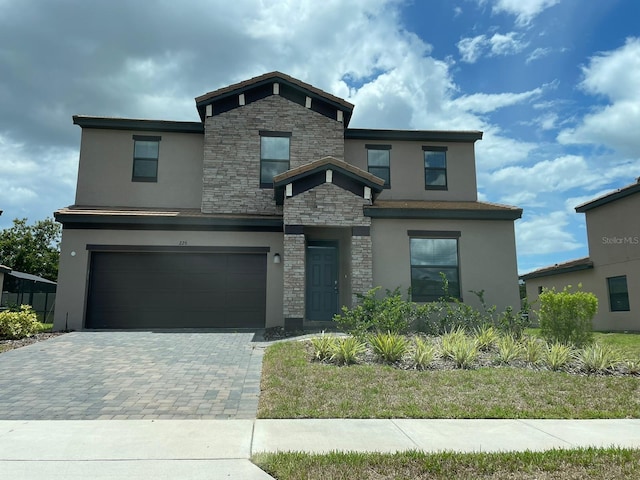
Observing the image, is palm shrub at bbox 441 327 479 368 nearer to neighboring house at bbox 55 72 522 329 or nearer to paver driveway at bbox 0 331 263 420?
paver driveway at bbox 0 331 263 420

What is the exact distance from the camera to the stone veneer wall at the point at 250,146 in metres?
15.6

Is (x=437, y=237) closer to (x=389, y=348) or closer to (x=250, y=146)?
(x=389, y=348)

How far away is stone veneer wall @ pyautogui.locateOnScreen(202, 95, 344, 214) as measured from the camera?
15633 millimetres

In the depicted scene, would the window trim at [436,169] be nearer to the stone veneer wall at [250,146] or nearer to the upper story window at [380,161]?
the upper story window at [380,161]

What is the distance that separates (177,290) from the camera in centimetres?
1459

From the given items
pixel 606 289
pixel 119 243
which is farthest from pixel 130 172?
pixel 606 289

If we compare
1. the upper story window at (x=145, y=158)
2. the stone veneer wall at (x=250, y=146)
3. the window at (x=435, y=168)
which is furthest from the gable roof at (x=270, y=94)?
the window at (x=435, y=168)

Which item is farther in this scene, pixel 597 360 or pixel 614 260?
pixel 614 260

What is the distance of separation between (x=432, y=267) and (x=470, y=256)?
4.30 ft

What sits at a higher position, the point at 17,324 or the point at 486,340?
the point at 17,324

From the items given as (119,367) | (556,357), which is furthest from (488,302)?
(119,367)

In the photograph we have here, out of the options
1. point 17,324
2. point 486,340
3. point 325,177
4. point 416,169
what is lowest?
point 486,340

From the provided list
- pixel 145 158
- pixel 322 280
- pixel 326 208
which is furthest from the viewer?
pixel 145 158

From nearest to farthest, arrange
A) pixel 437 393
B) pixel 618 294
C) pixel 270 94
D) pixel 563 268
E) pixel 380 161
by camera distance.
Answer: pixel 437 393 < pixel 270 94 < pixel 380 161 < pixel 618 294 < pixel 563 268
